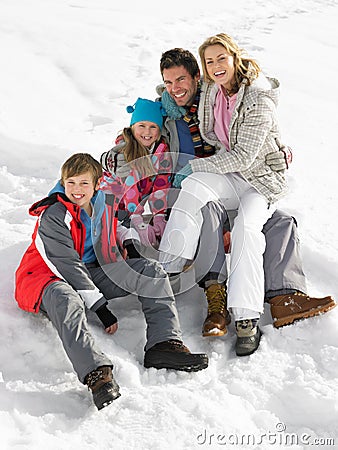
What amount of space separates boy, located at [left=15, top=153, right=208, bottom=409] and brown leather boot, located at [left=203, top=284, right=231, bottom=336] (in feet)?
0.61

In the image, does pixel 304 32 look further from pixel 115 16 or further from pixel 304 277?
pixel 304 277

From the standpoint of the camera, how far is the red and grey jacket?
2938 mm

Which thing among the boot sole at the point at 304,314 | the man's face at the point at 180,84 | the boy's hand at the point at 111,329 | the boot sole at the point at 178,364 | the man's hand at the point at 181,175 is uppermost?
the man's face at the point at 180,84

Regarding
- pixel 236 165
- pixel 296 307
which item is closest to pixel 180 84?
Answer: pixel 236 165

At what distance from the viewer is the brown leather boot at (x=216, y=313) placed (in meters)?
2.97

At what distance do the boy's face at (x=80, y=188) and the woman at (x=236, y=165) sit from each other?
491mm

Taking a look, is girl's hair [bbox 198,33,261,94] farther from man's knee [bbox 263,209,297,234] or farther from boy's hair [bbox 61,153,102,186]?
boy's hair [bbox 61,153,102,186]

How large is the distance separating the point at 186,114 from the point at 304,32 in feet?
20.9

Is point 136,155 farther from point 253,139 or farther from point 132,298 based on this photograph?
point 132,298

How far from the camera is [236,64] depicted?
10.8 ft

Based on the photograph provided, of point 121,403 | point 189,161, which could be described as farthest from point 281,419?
point 189,161

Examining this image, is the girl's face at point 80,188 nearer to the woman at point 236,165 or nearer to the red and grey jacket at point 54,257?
the red and grey jacket at point 54,257

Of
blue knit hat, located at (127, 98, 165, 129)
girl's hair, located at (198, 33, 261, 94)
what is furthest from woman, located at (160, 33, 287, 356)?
blue knit hat, located at (127, 98, 165, 129)

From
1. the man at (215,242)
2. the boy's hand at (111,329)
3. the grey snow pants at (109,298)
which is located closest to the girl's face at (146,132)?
the man at (215,242)
